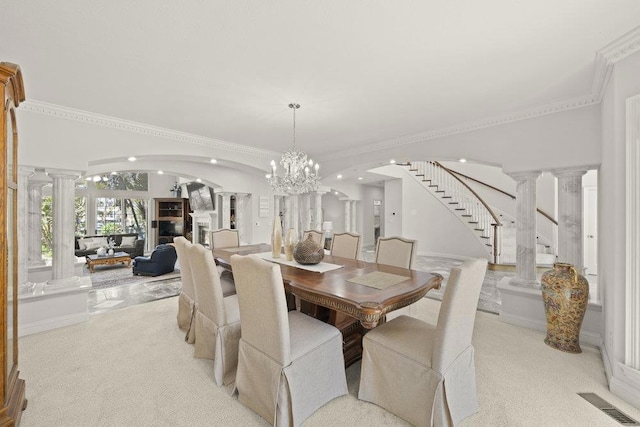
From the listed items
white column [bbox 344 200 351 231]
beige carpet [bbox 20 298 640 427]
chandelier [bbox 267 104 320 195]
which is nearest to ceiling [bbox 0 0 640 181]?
chandelier [bbox 267 104 320 195]

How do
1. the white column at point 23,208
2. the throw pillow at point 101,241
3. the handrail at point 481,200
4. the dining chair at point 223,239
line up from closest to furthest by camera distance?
the white column at point 23,208 → the dining chair at point 223,239 → the handrail at point 481,200 → the throw pillow at point 101,241

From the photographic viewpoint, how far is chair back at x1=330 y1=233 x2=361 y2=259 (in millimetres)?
3592

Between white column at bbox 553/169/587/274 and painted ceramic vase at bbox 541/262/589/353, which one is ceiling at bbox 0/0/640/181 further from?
painted ceramic vase at bbox 541/262/589/353

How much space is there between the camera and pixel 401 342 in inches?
69.0

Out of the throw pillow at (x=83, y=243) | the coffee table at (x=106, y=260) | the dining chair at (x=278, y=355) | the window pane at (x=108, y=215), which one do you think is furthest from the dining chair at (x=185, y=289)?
the window pane at (x=108, y=215)

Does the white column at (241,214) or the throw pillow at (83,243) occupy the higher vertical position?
the white column at (241,214)

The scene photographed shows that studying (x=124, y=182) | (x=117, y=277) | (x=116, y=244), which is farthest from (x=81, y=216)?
(x=117, y=277)

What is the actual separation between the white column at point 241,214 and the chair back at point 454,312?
566cm

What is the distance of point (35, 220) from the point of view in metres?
4.09

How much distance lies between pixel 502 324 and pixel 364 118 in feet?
9.69

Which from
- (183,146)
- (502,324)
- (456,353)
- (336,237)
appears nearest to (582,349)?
(502,324)

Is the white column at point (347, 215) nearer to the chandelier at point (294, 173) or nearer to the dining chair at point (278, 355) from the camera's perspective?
the chandelier at point (294, 173)

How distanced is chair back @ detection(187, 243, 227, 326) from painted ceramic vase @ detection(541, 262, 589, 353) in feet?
9.76

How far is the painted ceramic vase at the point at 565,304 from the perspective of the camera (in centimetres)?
253
